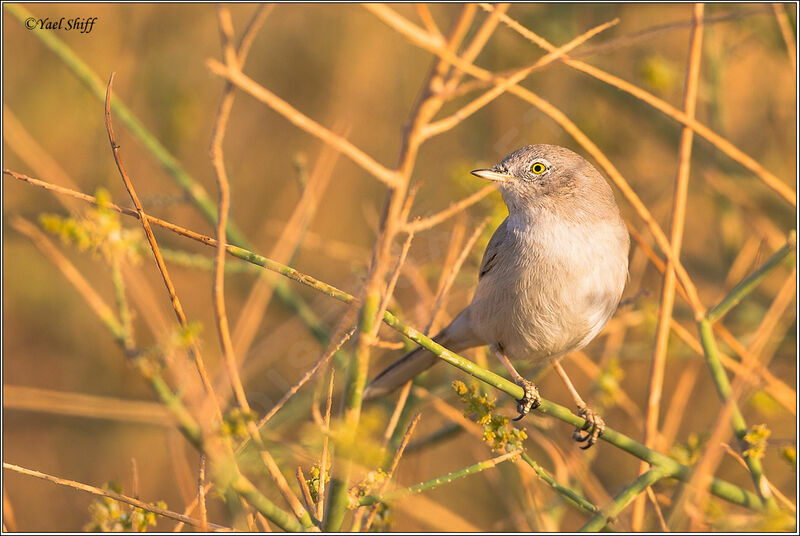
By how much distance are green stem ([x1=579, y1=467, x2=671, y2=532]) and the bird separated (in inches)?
31.2

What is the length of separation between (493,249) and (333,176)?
3452mm

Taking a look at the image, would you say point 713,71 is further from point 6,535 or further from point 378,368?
point 6,535

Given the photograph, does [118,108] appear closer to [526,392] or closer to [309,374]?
[309,374]

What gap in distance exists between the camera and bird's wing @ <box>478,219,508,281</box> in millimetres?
3600

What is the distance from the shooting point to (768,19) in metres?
4.68

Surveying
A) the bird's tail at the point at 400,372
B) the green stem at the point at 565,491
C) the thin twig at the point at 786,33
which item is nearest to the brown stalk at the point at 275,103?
the green stem at the point at 565,491

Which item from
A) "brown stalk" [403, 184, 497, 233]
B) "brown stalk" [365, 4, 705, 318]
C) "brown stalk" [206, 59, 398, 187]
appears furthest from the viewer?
"brown stalk" [403, 184, 497, 233]

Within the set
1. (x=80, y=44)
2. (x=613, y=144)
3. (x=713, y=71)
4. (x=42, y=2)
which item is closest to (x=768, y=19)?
(x=713, y=71)

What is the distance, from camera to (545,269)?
11.0 ft

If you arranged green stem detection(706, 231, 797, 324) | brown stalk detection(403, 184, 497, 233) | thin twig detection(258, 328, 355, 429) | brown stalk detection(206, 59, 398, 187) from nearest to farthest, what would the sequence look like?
brown stalk detection(206, 59, 398, 187) → brown stalk detection(403, 184, 497, 233) → thin twig detection(258, 328, 355, 429) → green stem detection(706, 231, 797, 324)

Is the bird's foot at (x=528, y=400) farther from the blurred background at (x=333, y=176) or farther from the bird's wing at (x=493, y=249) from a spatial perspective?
the blurred background at (x=333, y=176)

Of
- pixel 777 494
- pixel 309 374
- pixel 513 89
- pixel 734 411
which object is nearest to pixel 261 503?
pixel 309 374

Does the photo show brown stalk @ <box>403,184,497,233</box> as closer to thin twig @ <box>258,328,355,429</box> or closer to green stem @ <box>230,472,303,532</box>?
thin twig @ <box>258,328,355,429</box>

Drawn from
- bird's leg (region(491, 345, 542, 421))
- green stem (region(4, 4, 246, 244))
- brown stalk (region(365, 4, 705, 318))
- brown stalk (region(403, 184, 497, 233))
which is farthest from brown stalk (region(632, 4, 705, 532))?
green stem (region(4, 4, 246, 244))
